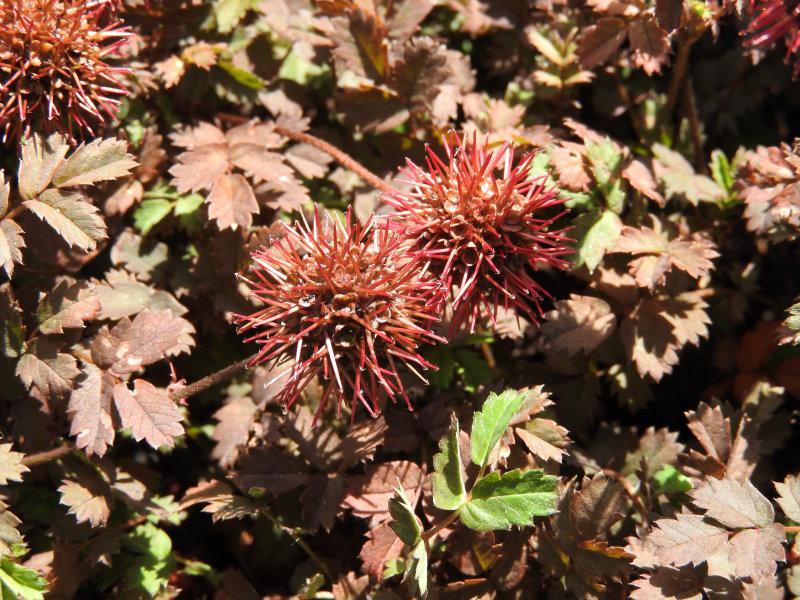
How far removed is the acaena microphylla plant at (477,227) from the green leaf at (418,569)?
779 mm

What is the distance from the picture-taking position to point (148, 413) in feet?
8.83

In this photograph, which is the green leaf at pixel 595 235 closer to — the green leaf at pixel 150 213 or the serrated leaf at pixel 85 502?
the green leaf at pixel 150 213

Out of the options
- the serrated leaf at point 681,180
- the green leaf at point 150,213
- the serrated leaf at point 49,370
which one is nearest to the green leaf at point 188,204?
the green leaf at point 150,213

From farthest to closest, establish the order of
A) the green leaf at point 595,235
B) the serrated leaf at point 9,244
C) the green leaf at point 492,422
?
1. the green leaf at point 595,235
2. the serrated leaf at point 9,244
3. the green leaf at point 492,422

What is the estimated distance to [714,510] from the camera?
2.45m

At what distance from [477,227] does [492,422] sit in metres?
0.64

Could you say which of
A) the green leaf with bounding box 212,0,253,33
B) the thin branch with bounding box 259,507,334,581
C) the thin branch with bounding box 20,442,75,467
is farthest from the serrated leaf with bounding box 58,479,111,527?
the green leaf with bounding box 212,0,253,33

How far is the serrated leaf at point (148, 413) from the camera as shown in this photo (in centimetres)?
263

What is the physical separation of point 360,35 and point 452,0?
0.64m

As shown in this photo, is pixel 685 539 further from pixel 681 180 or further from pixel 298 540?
pixel 681 180

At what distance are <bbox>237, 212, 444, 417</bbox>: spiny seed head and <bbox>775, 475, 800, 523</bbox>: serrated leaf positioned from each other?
1.25 meters

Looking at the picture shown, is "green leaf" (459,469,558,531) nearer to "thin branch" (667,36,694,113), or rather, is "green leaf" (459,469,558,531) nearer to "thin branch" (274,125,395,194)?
"thin branch" (274,125,395,194)

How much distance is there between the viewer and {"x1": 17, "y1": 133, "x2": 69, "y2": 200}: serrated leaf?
8.78 ft

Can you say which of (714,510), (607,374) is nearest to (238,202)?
(607,374)
